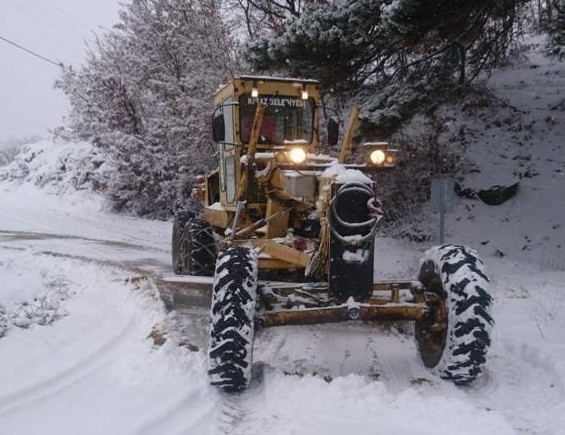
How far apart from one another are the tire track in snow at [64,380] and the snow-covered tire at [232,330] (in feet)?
3.68

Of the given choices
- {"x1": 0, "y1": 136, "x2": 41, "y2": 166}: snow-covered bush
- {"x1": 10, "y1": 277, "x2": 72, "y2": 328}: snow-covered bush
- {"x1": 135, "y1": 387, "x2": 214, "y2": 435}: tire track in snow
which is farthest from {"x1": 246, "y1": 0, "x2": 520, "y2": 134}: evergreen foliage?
{"x1": 0, "y1": 136, "x2": 41, "y2": 166}: snow-covered bush

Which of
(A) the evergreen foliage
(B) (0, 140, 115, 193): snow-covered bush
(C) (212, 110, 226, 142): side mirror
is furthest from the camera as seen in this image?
(B) (0, 140, 115, 193): snow-covered bush

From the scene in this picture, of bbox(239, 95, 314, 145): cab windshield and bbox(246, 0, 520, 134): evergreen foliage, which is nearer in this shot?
bbox(239, 95, 314, 145): cab windshield

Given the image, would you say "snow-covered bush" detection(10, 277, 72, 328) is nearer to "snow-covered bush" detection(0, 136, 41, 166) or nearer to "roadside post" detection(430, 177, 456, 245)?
"roadside post" detection(430, 177, 456, 245)

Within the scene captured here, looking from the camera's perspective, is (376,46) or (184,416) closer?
(184,416)

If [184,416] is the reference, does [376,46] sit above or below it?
above

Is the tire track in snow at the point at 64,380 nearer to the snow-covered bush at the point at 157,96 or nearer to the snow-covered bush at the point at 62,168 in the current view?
the snow-covered bush at the point at 157,96

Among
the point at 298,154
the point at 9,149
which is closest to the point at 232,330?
the point at 298,154

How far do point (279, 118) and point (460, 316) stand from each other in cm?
362

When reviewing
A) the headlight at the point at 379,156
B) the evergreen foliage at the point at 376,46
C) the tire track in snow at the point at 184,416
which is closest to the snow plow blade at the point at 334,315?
the tire track in snow at the point at 184,416

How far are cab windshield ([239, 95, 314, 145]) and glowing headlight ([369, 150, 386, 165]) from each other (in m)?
2.26

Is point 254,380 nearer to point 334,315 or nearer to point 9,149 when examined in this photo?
point 334,315

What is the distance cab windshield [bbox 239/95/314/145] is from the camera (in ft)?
22.4

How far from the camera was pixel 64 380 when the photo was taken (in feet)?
14.3
